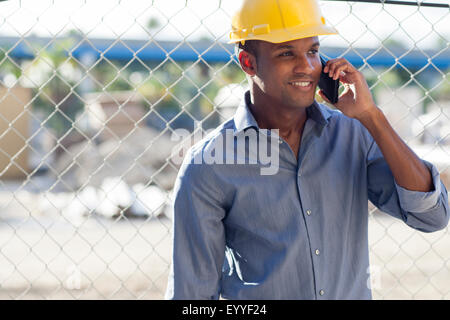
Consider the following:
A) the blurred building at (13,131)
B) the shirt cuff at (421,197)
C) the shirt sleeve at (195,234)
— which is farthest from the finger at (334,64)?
the blurred building at (13,131)

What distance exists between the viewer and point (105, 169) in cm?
1043

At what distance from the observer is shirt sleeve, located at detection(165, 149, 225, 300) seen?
1.92 m

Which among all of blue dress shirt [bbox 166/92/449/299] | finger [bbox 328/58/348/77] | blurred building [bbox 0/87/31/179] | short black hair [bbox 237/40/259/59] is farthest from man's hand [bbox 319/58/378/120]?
blurred building [bbox 0/87/31/179]

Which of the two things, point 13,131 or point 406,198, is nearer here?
point 406,198

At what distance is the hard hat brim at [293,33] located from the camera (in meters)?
1.93

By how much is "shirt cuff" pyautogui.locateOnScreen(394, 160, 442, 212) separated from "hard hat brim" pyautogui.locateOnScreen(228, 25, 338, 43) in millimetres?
636

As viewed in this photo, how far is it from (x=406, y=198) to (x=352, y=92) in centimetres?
45

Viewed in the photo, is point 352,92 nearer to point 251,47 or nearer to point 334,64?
point 334,64

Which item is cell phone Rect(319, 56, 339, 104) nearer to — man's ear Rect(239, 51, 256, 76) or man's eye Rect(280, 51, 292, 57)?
man's eye Rect(280, 51, 292, 57)

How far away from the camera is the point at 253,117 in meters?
2.07

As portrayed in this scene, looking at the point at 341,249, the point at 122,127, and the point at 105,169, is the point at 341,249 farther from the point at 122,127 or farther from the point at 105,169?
the point at 122,127

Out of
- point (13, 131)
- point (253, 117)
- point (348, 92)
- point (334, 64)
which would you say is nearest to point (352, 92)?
point (348, 92)
